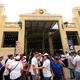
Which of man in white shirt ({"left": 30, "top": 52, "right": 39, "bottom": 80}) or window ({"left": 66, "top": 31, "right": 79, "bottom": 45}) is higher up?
window ({"left": 66, "top": 31, "right": 79, "bottom": 45})

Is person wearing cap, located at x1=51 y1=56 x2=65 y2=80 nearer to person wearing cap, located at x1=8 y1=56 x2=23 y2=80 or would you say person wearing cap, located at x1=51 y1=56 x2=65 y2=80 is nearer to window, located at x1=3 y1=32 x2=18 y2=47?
person wearing cap, located at x1=8 y1=56 x2=23 y2=80

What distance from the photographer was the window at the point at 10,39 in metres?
20.5

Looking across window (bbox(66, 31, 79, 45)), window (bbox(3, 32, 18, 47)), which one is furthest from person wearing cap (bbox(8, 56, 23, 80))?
window (bbox(66, 31, 79, 45))

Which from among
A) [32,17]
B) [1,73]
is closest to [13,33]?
[32,17]

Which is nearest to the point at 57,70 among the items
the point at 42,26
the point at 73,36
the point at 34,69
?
the point at 34,69

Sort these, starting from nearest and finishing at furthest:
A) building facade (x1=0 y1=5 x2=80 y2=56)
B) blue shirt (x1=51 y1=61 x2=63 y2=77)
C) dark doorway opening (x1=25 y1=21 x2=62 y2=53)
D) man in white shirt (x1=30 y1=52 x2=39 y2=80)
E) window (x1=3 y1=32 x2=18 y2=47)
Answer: man in white shirt (x1=30 y1=52 x2=39 y2=80) < blue shirt (x1=51 y1=61 x2=63 y2=77) < building facade (x1=0 y1=5 x2=80 y2=56) < window (x1=3 y1=32 x2=18 y2=47) < dark doorway opening (x1=25 y1=21 x2=62 y2=53)

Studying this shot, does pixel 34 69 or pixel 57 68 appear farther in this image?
pixel 57 68

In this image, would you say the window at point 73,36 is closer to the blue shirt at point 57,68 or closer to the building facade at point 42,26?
the building facade at point 42,26

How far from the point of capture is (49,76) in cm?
574

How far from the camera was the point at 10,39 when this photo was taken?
20.8 m

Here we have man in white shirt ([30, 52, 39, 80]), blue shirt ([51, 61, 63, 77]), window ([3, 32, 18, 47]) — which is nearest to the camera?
man in white shirt ([30, 52, 39, 80])

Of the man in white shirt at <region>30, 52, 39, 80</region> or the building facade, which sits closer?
the man in white shirt at <region>30, 52, 39, 80</region>

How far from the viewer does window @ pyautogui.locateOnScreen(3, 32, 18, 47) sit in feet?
67.2

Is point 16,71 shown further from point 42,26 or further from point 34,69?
point 42,26
